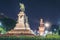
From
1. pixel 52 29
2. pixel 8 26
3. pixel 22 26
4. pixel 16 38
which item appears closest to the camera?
pixel 16 38

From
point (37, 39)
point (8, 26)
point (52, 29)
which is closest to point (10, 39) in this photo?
point (37, 39)

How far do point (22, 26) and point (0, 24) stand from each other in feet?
95.4

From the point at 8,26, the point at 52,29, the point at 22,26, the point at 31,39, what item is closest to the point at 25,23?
the point at 22,26

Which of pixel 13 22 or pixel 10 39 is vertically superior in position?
pixel 13 22

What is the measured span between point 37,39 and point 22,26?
1784 cm

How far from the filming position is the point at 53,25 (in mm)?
93625

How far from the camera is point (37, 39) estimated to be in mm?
41938

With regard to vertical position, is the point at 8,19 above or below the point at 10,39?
above

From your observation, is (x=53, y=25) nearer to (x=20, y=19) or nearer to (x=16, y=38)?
(x=20, y=19)

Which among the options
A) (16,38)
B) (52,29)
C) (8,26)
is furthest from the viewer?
(52,29)

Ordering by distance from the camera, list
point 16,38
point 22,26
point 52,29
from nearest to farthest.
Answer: point 16,38 < point 22,26 < point 52,29

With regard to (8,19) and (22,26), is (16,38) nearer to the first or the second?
(22,26)

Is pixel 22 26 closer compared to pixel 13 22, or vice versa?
pixel 22 26

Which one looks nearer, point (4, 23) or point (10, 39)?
point (10, 39)
